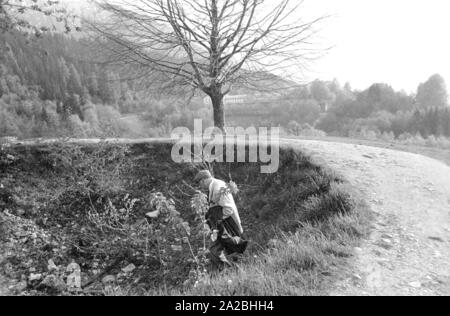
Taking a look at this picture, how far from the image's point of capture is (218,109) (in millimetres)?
8945

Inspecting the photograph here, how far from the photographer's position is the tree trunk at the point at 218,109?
8711mm

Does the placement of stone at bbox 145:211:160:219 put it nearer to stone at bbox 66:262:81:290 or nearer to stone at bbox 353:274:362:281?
stone at bbox 66:262:81:290

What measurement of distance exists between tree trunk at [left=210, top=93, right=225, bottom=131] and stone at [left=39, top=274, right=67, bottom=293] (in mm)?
6192

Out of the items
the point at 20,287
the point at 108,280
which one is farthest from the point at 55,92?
the point at 20,287

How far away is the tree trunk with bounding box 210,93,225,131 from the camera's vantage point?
8711 mm

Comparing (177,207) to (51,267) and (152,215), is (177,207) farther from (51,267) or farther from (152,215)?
(51,267)

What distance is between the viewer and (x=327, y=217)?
14.4ft

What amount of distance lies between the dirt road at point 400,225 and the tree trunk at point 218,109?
2.88 meters

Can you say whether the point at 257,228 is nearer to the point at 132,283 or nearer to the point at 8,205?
the point at 132,283

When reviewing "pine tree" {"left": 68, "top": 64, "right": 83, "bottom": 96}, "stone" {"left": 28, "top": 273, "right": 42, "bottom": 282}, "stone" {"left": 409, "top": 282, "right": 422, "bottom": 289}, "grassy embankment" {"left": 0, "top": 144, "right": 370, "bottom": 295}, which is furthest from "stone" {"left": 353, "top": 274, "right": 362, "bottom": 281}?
"pine tree" {"left": 68, "top": 64, "right": 83, "bottom": 96}

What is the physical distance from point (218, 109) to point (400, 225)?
596cm

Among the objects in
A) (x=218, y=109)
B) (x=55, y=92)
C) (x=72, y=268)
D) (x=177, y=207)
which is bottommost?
(x=72, y=268)

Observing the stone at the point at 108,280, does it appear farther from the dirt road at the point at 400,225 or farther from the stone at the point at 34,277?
the dirt road at the point at 400,225

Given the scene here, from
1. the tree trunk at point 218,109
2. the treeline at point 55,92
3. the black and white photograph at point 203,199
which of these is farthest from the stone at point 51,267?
the treeline at point 55,92
